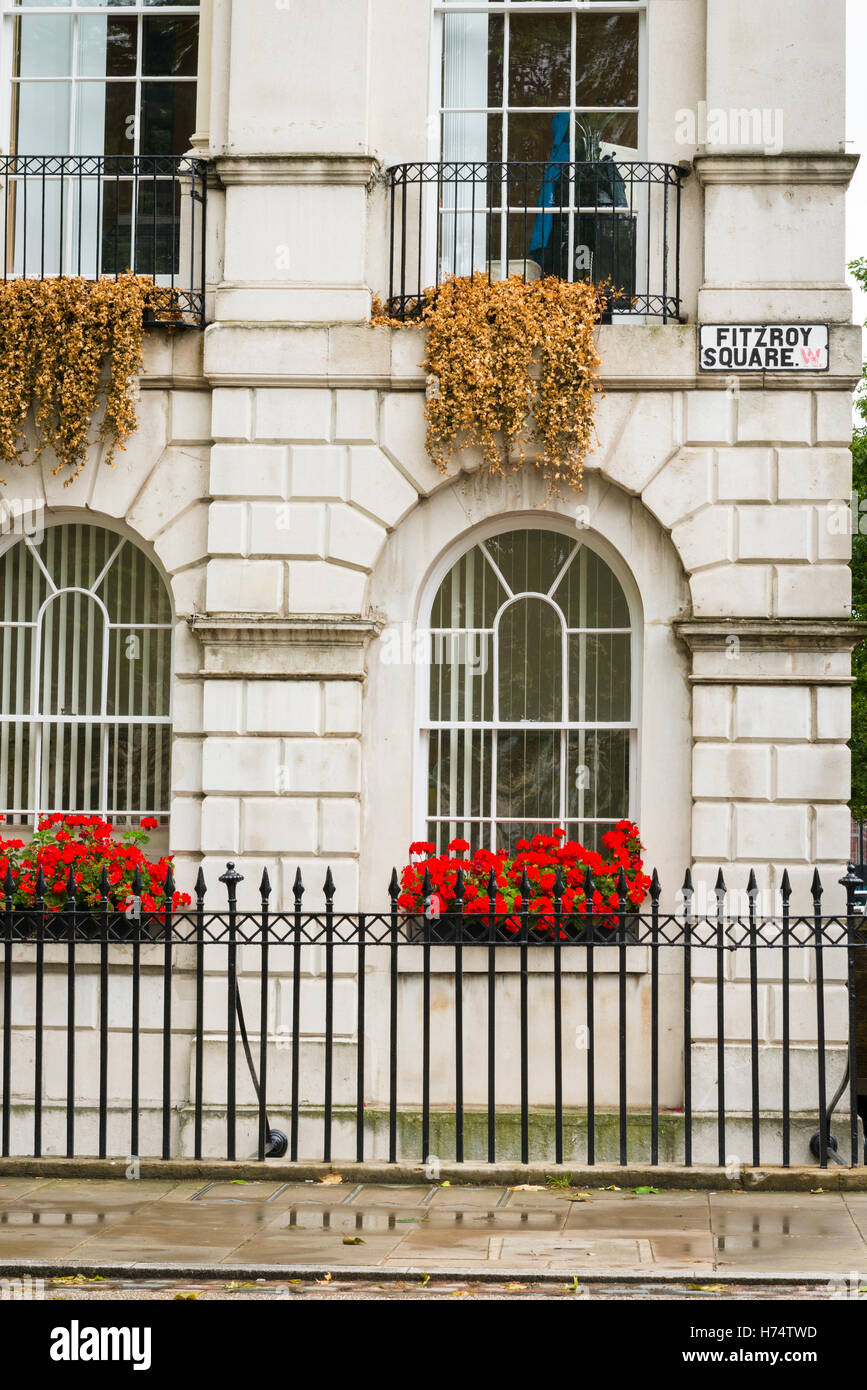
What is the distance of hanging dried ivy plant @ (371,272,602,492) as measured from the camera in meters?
12.0

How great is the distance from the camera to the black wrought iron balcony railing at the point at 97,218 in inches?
505

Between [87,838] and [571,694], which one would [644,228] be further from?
[87,838]

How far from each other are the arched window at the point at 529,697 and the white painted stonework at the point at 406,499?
241 millimetres

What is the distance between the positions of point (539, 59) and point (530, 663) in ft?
15.4

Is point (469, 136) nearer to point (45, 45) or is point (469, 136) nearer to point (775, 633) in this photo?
point (45, 45)

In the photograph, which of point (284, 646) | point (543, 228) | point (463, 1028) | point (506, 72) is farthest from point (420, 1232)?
point (506, 72)

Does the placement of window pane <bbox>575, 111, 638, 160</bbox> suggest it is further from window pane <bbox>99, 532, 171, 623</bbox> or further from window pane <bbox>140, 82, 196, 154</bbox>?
window pane <bbox>99, 532, 171, 623</bbox>

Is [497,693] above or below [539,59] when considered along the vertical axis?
below

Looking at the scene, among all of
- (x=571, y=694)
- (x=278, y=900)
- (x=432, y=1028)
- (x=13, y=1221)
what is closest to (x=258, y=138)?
(x=571, y=694)

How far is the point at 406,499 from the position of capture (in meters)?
12.2

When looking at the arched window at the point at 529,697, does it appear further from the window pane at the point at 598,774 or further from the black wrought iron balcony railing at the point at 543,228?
the black wrought iron balcony railing at the point at 543,228

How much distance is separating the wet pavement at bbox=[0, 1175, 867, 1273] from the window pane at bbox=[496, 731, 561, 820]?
3.33m

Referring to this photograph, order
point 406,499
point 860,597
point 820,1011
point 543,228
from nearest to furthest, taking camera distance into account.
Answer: point 820,1011
point 406,499
point 543,228
point 860,597

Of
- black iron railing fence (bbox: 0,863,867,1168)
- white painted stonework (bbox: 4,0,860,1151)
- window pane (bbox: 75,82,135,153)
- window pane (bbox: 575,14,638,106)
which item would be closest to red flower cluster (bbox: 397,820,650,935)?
black iron railing fence (bbox: 0,863,867,1168)
